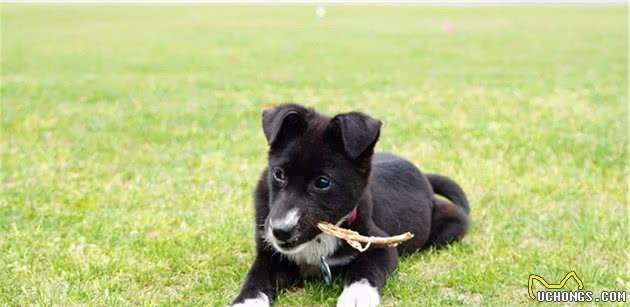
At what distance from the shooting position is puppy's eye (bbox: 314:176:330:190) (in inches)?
175

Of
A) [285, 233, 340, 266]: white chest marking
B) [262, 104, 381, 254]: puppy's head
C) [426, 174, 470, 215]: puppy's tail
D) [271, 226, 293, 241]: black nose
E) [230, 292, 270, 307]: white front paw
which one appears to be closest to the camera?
[271, 226, 293, 241]: black nose

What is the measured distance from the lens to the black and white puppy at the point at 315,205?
4.39 m

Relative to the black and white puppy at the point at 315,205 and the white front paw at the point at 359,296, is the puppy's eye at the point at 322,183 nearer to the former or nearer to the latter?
the black and white puppy at the point at 315,205

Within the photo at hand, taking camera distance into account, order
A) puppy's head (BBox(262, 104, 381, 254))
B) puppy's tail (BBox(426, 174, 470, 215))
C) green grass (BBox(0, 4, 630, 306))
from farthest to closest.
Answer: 1. puppy's tail (BBox(426, 174, 470, 215))
2. green grass (BBox(0, 4, 630, 306))
3. puppy's head (BBox(262, 104, 381, 254))

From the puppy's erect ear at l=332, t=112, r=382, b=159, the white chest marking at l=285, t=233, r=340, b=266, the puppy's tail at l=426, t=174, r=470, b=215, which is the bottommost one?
the puppy's tail at l=426, t=174, r=470, b=215

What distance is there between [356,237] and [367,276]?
0.27 meters

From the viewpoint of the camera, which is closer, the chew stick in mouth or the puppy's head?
the puppy's head

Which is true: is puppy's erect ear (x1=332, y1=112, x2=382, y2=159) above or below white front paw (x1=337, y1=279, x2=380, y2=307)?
above

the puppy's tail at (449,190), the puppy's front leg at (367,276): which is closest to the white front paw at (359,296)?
the puppy's front leg at (367,276)

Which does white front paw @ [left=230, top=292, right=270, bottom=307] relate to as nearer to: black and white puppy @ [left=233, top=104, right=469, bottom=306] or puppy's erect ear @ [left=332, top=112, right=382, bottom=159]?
black and white puppy @ [left=233, top=104, right=469, bottom=306]

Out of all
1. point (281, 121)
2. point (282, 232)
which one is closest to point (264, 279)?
point (282, 232)

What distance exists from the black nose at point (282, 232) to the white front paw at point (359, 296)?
58 centimetres

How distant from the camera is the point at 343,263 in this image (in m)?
4.93

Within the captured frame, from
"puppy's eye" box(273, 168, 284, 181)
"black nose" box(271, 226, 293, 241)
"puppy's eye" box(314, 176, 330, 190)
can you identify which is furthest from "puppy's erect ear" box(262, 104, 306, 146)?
"black nose" box(271, 226, 293, 241)
